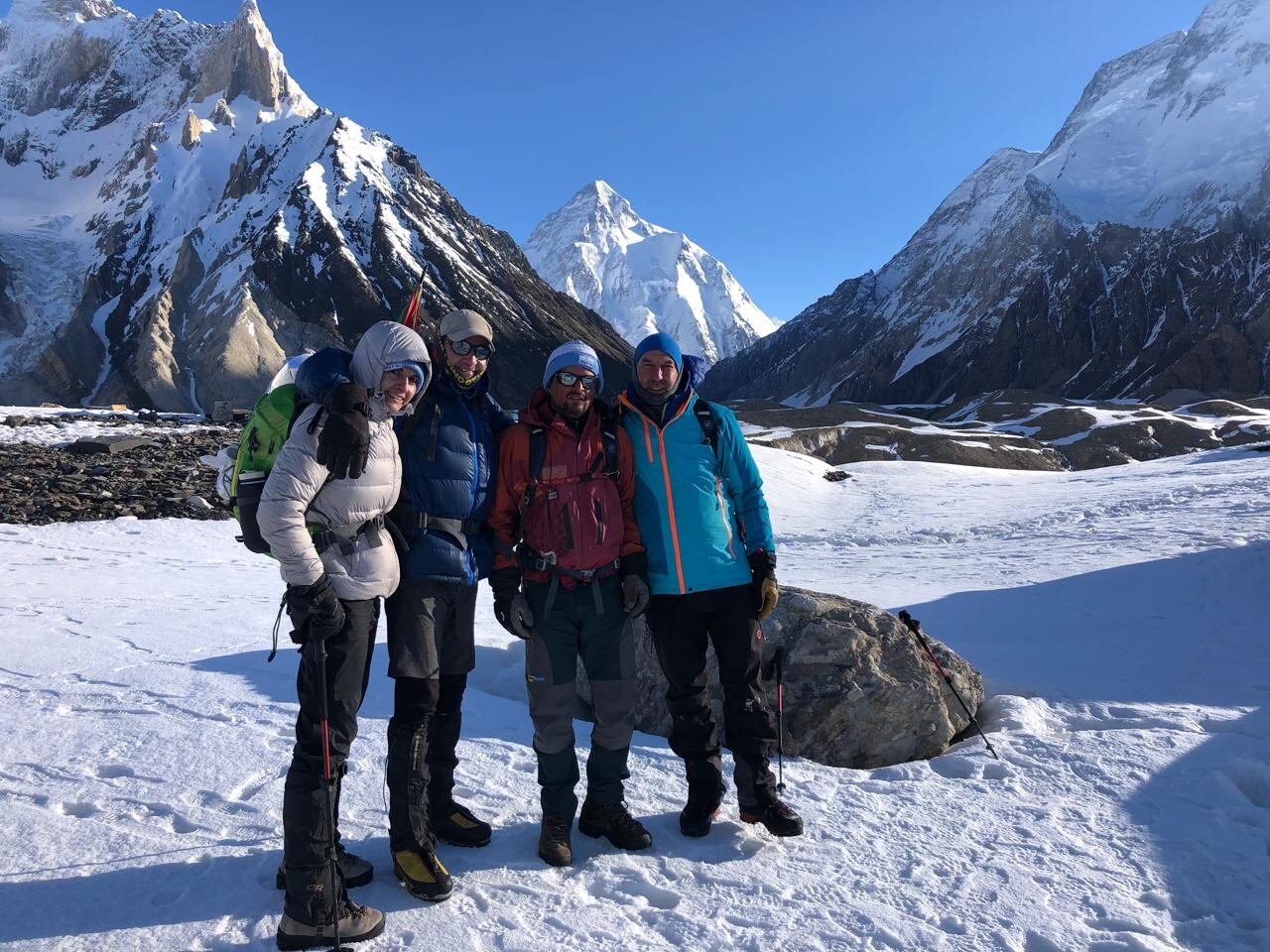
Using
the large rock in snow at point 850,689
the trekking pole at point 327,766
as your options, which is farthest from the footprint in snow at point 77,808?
the large rock in snow at point 850,689

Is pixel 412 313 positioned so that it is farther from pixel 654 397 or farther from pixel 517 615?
pixel 517 615

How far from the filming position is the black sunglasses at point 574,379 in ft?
13.2

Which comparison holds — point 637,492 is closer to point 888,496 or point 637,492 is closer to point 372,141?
point 888,496

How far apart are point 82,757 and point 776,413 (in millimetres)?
60722

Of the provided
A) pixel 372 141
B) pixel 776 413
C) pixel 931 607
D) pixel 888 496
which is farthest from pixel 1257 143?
pixel 931 607

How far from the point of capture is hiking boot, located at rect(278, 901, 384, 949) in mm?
3088

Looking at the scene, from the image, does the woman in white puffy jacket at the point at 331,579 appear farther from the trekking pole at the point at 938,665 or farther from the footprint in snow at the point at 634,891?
the trekking pole at the point at 938,665

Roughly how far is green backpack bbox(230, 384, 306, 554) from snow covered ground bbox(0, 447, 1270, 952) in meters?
1.64

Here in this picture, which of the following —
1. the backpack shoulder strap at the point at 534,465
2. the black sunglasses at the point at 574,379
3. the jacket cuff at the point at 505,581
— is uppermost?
the black sunglasses at the point at 574,379

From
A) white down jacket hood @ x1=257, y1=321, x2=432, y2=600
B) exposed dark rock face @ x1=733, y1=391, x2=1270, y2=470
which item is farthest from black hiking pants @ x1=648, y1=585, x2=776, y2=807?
exposed dark rock face @ x1=733, y1=391, x2=1270, y2=470

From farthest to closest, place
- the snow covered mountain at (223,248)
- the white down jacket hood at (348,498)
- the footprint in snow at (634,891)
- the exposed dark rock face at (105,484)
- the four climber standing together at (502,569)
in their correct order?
1. the snow covered mountain at (223,248)
2. the exposed dark rock face at (105,484)
3. the footprint in snow at (634,891)
4. the four climber standing together at (502,569)
5. the white down jacket hood at (348,498)

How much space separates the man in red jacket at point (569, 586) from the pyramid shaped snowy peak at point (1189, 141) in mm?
166715

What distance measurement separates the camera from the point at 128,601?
8.73 meters

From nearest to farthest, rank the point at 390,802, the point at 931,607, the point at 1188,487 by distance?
the point at 390,802 < the point at 931,607 < the point at 1188,487
